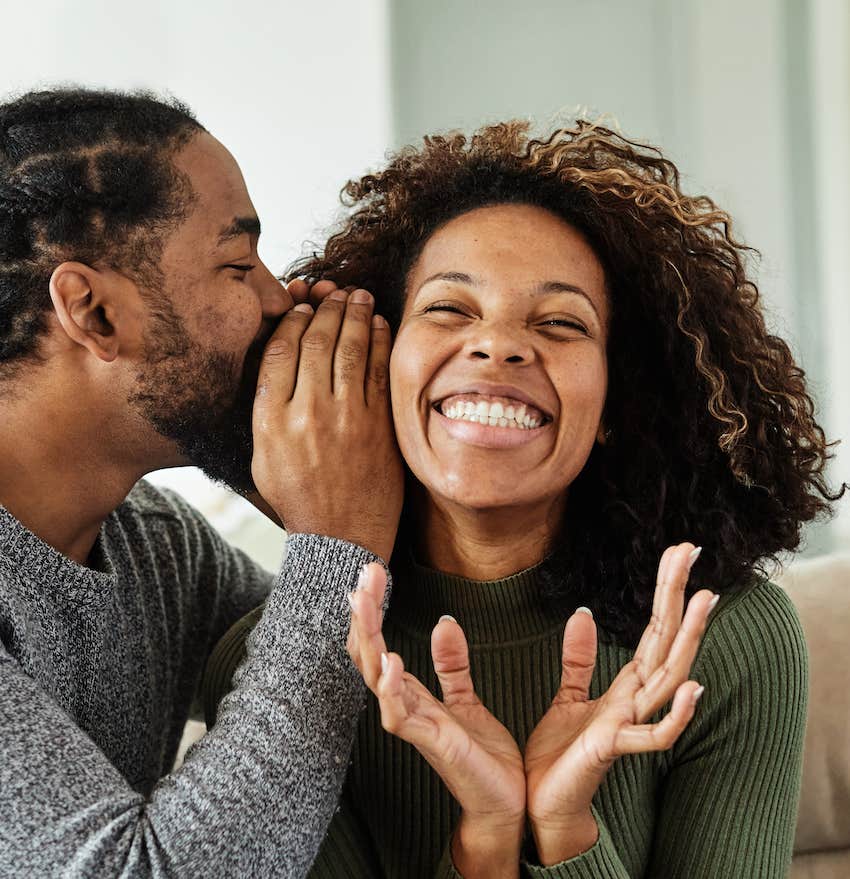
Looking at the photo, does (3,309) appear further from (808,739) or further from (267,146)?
(267,146)

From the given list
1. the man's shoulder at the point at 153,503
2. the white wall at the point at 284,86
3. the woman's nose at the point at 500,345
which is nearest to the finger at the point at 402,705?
the woman's nose at the point at 500,345

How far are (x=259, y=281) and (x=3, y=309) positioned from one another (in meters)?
0.35

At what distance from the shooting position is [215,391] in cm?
160

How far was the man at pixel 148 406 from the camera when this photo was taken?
139cm

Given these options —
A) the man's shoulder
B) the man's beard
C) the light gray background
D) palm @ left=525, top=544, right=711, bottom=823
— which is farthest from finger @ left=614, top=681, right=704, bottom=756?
the light gray background

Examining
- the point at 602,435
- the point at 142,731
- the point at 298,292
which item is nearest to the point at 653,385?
the point at 602,435

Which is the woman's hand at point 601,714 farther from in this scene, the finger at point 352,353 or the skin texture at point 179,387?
the finger at point 352,353

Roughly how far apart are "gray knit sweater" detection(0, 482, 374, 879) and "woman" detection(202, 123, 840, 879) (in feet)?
0.49

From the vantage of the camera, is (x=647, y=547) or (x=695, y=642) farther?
(x=647, y=547)

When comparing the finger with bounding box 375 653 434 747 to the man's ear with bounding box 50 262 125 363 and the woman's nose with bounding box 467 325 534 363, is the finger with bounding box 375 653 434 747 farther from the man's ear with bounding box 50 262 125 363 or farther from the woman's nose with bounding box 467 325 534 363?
the man's ear with bounding box 50 262 125 363

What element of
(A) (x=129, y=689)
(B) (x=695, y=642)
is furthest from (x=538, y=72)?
(B) (x=695, y=642)

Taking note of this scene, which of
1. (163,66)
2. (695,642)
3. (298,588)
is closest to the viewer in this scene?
(695,642)

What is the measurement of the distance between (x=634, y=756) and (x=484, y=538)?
34cm

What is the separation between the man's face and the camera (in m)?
1.56
